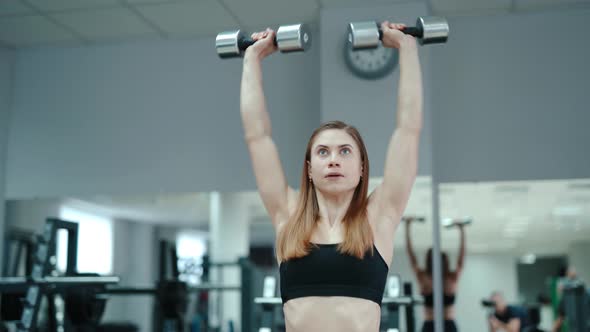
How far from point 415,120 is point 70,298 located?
2865mm

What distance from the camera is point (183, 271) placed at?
19.5 feet

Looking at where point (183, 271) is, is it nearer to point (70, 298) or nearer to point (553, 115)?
point (70, 298)

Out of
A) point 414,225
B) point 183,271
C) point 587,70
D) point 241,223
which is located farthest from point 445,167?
point 183,271

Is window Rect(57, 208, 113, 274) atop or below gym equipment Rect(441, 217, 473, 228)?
below

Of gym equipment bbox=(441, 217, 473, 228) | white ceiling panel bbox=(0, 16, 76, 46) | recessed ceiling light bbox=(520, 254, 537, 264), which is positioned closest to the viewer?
white ceiling panel bbox=(0, 16, 76, 46)

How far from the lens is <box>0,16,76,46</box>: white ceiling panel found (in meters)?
4.64

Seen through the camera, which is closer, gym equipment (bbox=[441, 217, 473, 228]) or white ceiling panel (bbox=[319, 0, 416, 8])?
A: white ceiling panel (bbox=[319, 0, 416, 8])

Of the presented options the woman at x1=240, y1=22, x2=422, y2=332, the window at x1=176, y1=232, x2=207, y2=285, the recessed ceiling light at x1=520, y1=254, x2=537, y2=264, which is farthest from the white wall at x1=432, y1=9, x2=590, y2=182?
the recessed ceiling light at x1=520, y1=254, x2=537, y2=264

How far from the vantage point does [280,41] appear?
A: 5.60 feet

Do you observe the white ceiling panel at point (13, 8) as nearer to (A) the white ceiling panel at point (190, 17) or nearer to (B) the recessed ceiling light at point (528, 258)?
(A) the white ceiling panel at point (190, 17)

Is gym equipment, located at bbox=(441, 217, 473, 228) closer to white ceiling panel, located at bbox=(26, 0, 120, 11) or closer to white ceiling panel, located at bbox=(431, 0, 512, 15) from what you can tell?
white ceiling panel, located at bbox=(431, 0, 512, 15)

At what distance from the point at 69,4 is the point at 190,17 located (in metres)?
0.79

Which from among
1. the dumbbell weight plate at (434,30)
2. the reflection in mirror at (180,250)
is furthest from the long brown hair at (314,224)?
the reflection in mirror at (180,250)

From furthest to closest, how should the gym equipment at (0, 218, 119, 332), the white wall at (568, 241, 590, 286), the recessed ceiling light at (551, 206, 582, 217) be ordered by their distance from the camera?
the white wall at (568, 241, 590, 286) < the recessed ceiling light at (551, 206, 582, 217) < the gym equipment at (0, 218, 119, 332)
